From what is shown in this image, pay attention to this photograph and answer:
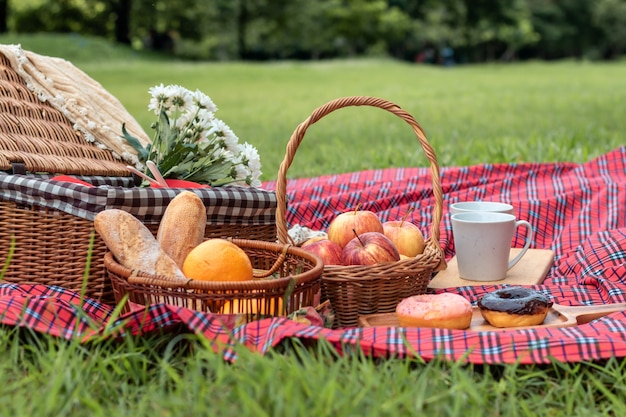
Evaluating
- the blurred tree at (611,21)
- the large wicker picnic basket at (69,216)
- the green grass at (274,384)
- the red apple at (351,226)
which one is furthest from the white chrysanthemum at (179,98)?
the blurred tree at (611,21)

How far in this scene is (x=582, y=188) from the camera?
139 inches

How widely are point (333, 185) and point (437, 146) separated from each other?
1.89 m

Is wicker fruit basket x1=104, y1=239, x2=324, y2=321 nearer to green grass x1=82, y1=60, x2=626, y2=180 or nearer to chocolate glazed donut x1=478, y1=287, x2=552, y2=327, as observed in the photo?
chocolate glazed donut x1=478, y1=287, x2=552, y2=327

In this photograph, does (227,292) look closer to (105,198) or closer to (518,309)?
(105,198)

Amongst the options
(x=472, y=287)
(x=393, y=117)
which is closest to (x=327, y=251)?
(x=472, y=287)

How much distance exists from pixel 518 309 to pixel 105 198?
110cm

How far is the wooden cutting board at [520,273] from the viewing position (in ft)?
8.14

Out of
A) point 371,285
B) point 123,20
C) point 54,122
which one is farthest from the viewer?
point 123,20

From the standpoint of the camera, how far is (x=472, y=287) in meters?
2.43

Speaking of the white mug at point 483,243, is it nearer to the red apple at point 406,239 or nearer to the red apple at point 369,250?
the red apple at point 406,239

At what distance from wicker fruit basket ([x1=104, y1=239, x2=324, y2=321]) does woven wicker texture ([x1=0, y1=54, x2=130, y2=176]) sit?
647 mm

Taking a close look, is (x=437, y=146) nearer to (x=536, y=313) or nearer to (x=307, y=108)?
(x=536, y=313)

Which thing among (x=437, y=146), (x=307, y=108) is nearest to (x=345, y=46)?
(x=307, y=108)

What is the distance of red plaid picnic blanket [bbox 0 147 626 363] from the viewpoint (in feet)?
5.78
